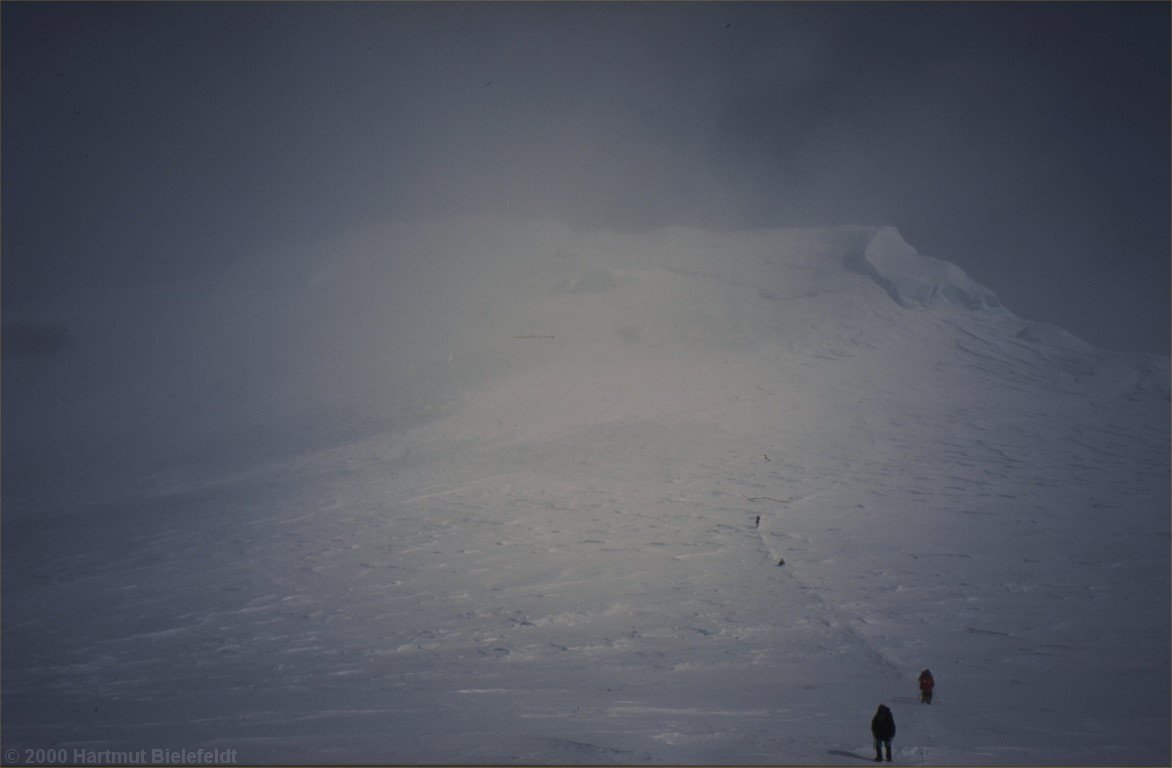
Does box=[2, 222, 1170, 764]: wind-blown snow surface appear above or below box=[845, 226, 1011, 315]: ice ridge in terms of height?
below

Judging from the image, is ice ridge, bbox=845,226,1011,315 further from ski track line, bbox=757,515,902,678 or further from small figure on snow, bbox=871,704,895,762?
small figure on snow, bbox=871,704,895,762

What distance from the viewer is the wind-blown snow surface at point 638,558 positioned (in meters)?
8.31

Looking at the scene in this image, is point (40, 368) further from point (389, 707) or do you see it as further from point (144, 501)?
point (389, 707)

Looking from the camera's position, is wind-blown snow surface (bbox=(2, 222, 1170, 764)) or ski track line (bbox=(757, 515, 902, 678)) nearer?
wind-blown snow surface (bbox=(2, 222, 1170, 764))

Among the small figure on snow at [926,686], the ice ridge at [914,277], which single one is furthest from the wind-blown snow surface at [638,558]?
the ice ridge at [914,277]

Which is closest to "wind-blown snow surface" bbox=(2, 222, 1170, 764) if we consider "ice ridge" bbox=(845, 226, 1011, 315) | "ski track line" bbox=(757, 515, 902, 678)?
"ski track line" bbox=(757, 515, 902, 678)

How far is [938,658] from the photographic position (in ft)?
35.8

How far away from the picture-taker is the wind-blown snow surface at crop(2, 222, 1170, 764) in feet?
27.3

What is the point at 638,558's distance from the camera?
15.5m

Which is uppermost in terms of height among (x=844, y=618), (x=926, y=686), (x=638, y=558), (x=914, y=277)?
(x=914, y=277)

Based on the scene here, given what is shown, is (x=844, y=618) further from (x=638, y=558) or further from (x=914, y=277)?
(x=914, y=277)

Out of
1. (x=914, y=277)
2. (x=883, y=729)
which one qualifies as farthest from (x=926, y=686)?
(x=914, y=277)

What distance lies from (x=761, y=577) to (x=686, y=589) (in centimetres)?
206

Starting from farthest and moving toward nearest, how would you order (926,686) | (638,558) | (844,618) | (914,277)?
(914,277) → (638,558) → (844,618) → (926,686)
